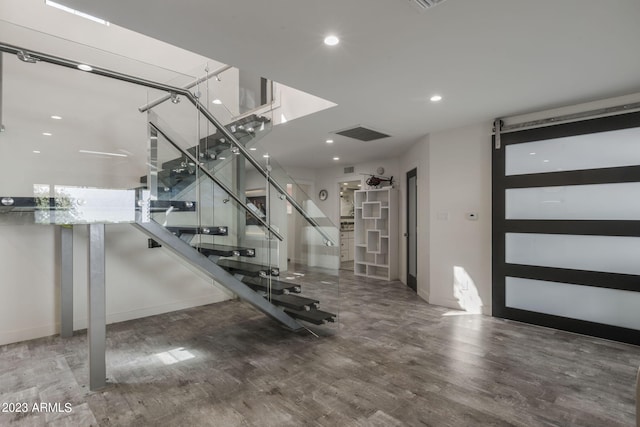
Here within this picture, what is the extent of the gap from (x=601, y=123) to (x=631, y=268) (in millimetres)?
1655

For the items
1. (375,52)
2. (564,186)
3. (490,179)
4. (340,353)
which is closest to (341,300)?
(340,353)

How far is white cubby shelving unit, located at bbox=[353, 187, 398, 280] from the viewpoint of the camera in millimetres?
6660

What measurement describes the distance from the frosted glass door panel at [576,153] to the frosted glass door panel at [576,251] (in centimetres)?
85

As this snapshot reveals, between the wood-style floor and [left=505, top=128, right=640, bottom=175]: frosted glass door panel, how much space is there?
2.03 m

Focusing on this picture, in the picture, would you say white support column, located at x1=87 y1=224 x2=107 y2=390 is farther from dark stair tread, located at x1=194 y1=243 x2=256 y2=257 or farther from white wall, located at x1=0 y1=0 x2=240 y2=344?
dark stair tread, located at x1=194 y1=243 x2=256 y2=257

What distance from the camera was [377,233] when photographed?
7.09 meters

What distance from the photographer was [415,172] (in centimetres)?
568

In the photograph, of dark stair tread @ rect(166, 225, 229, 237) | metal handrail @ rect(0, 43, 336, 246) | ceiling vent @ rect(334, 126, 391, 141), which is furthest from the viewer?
ceiling vent @ rect(334, 126, 391, 141)

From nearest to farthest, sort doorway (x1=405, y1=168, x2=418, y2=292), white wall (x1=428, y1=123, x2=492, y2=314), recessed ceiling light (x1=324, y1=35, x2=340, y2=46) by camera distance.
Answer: recessed ceiling light (x1=324, y1=35, x2=340, y2=46), white wall (x1=428, y1=123, x2=492, y2=314), doorway (x1=405, y1=168, x2=418, y2=292)

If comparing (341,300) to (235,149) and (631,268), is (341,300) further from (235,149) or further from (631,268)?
(631,268)

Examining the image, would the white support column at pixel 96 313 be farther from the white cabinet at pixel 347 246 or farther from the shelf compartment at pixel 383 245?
the white cabinet at pixel 347 246

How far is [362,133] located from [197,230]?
9.69ft

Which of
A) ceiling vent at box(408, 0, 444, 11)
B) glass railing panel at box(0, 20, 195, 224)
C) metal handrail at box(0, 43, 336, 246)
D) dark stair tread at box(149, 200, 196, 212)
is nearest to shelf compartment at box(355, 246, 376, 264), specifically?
metal handrail at box(0, 43, 336, 246)

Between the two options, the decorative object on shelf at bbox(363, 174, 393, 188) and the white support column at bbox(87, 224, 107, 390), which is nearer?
the white support column at bbox(87, 224, 107, 390)
